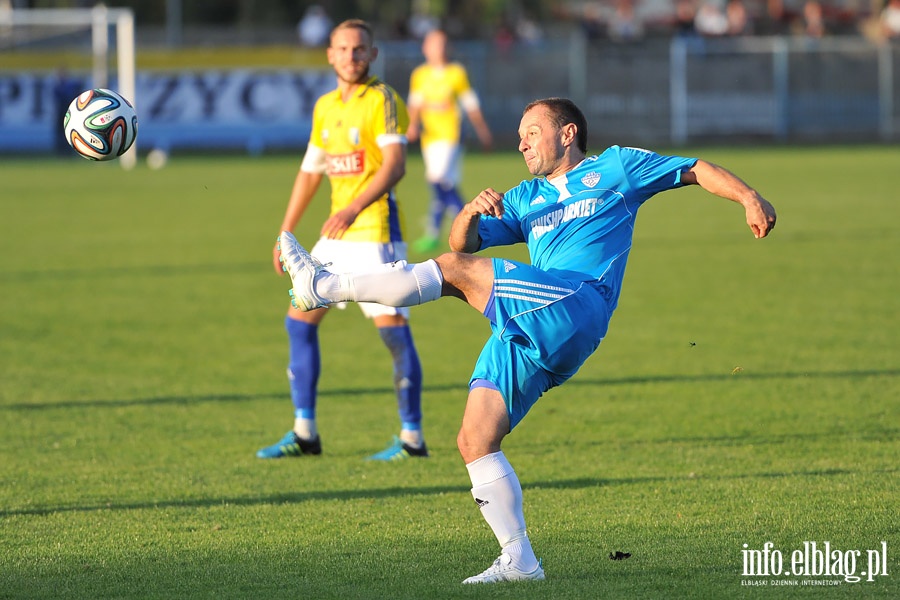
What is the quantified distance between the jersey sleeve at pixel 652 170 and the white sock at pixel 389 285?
95cm

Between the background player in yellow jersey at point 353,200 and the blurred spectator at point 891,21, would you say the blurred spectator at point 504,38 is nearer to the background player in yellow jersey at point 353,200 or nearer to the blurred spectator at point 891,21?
the blurred spectator at point 891,21

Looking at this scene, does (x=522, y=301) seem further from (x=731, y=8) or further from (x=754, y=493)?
(x=731, y=8)

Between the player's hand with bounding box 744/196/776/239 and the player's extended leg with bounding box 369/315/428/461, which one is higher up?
the player's hand with bounding box 744/196/776/239

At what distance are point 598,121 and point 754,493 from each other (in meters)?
29.6

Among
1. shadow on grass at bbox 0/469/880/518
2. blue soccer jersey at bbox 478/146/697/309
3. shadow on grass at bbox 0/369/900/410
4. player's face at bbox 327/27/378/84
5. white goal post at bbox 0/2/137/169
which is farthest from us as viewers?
white goal post at bbox 0/2/137/169

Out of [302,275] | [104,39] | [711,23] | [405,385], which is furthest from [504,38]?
[302,275]

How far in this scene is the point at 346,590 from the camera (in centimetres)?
480

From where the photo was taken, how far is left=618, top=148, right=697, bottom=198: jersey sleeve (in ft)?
16.5

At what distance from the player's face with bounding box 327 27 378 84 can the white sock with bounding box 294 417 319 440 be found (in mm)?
1946

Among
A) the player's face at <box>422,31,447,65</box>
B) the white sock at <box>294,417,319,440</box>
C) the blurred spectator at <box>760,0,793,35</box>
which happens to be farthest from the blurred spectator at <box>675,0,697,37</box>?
the white sock at <box>294,417,319,440</box>

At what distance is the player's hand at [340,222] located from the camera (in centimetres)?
667

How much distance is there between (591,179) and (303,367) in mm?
2873

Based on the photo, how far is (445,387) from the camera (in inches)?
358

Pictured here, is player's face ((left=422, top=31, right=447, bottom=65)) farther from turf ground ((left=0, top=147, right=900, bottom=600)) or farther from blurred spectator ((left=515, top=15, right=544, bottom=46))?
blurred spectator ((left=515, top=15, right=544, bottom=46))
